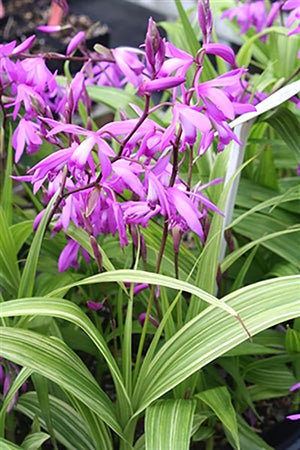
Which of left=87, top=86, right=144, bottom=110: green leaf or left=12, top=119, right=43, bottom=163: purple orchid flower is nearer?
left=12, top=119, right=43, bottom=163: purple orchid flower

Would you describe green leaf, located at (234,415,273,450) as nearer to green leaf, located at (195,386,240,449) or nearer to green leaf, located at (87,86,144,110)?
green leaf, located at (195,386,240,449)

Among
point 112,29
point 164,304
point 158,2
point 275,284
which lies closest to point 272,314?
point 275,284

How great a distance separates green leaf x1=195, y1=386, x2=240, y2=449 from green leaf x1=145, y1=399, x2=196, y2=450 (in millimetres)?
26

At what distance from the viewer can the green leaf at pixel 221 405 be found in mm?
683

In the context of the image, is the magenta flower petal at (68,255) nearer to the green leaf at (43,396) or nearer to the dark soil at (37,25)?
the green leaf at (43,396)

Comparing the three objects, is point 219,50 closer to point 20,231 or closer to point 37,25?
point 20,231

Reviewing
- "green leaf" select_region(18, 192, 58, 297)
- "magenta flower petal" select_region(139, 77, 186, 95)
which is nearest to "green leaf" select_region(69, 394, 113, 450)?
"green leaf" select_region(18, 192, 58, 297)

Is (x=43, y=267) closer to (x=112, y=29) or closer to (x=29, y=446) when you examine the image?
(x=29, y=446)

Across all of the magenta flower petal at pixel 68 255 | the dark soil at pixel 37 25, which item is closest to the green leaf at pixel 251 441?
the magenta flower petal at pixel 68 255

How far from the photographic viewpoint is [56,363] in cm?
65

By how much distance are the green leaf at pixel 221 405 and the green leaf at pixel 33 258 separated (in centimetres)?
22

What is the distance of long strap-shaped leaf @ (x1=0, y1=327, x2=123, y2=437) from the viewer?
62cm

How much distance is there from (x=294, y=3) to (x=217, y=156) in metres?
0.21

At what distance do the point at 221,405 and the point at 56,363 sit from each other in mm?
187
